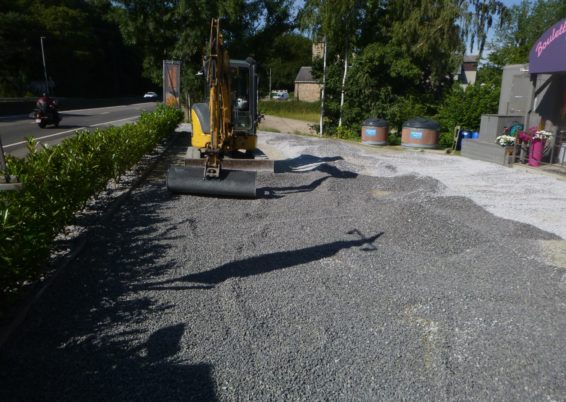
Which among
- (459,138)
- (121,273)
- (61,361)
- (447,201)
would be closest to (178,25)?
(459,138)

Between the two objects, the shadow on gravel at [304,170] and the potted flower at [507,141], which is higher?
the potted flower at [507,141]

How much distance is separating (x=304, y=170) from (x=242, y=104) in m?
2.61

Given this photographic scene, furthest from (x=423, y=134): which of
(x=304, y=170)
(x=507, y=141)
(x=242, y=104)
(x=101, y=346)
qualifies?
(x=101, y=346)

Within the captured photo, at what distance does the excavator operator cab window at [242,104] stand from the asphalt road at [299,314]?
4.49 m

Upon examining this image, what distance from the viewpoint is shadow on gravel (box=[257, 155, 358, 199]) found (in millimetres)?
9906

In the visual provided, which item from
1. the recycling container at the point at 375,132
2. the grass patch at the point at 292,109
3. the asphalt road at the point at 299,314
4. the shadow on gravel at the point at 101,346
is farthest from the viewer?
the grass patch at the point at 292,109

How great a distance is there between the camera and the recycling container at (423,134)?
1762cm

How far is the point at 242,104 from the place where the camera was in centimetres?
1155

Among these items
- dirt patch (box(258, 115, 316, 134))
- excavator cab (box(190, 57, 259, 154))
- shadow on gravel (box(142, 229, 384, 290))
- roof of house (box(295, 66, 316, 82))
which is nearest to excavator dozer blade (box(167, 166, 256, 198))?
excavator cab (box(190, 57, 259, 154))

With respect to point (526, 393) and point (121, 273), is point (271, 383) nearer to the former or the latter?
point (526, 393)

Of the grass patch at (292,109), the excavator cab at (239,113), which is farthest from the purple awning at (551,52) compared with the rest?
the grass patch at (292,109)

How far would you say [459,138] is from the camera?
17.7m

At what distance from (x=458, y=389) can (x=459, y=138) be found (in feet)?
51.9

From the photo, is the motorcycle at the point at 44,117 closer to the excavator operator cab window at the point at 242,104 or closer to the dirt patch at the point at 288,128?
the dirt patch at the point at 288,128
